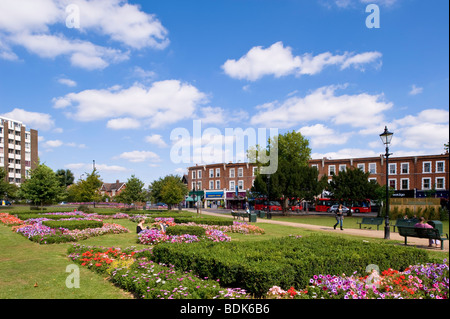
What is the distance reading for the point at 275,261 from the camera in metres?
6.68

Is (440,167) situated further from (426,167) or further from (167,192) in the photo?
(167,192)

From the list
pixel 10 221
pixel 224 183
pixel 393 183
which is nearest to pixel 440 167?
pixel 393 183

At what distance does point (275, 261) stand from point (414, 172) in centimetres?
5424

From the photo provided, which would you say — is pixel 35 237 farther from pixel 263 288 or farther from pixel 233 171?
pixel 233 171

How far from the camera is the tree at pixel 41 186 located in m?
28.3

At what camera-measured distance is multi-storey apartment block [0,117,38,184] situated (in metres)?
72.4

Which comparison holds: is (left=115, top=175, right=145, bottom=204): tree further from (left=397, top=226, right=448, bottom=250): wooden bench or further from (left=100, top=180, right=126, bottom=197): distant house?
(left=100, top=180, right=126, bottom=197): distant house

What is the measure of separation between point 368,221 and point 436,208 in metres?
14.4

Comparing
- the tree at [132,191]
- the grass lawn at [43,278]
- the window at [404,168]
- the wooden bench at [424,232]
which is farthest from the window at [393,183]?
the grass lawn at [43,278]

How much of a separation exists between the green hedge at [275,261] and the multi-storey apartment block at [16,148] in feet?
253

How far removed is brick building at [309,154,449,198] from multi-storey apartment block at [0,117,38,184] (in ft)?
239

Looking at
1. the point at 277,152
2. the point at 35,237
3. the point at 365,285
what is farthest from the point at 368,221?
the point at 277,152

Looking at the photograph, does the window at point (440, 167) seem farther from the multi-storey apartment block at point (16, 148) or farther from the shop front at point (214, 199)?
the multi-storey apartment block at point (16, 148)

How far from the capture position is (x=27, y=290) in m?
6.36
